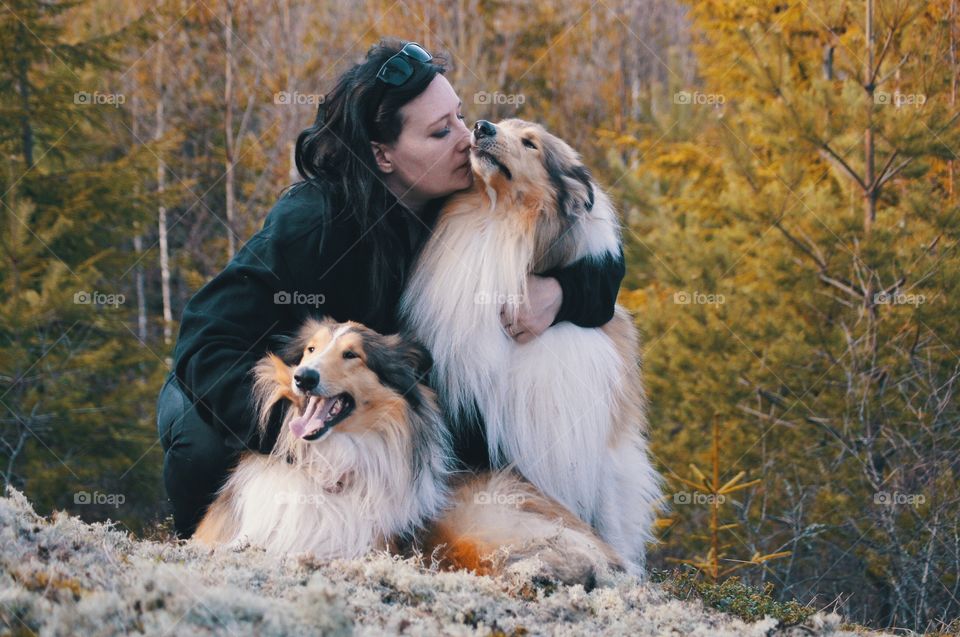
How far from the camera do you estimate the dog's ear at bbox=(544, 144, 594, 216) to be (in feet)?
14.0

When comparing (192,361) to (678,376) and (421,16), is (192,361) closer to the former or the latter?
(678,376)

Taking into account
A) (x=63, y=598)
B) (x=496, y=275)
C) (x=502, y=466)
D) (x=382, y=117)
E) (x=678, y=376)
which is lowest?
(x=678, y=376)

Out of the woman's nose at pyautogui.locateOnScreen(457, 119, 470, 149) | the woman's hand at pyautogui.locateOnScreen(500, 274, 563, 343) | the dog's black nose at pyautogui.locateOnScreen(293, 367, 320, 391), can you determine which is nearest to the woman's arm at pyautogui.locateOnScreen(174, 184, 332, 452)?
the dog's black nose at pyautogui.locateOnScreen(293, 367, 320, 391)

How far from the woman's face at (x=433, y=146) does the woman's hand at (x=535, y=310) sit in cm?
56

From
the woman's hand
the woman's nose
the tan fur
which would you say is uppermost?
the woman's nose

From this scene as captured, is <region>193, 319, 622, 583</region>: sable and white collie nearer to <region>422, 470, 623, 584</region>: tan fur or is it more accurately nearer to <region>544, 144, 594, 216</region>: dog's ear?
<region>422, 470, 623, 584</region>: tan fur

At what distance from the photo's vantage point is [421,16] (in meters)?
17.6

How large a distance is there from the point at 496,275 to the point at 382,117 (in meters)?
0.88

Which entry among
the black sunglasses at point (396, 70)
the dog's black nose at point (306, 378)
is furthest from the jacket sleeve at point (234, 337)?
the black sunglasses at point (396, 70)

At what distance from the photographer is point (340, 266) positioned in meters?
4.29

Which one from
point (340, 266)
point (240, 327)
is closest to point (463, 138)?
point (340, 266)

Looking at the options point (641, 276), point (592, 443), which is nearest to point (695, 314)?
point (641, 276)

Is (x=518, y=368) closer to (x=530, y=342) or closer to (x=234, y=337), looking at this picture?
(x=530, y=342)

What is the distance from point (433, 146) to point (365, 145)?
0.30 metres
